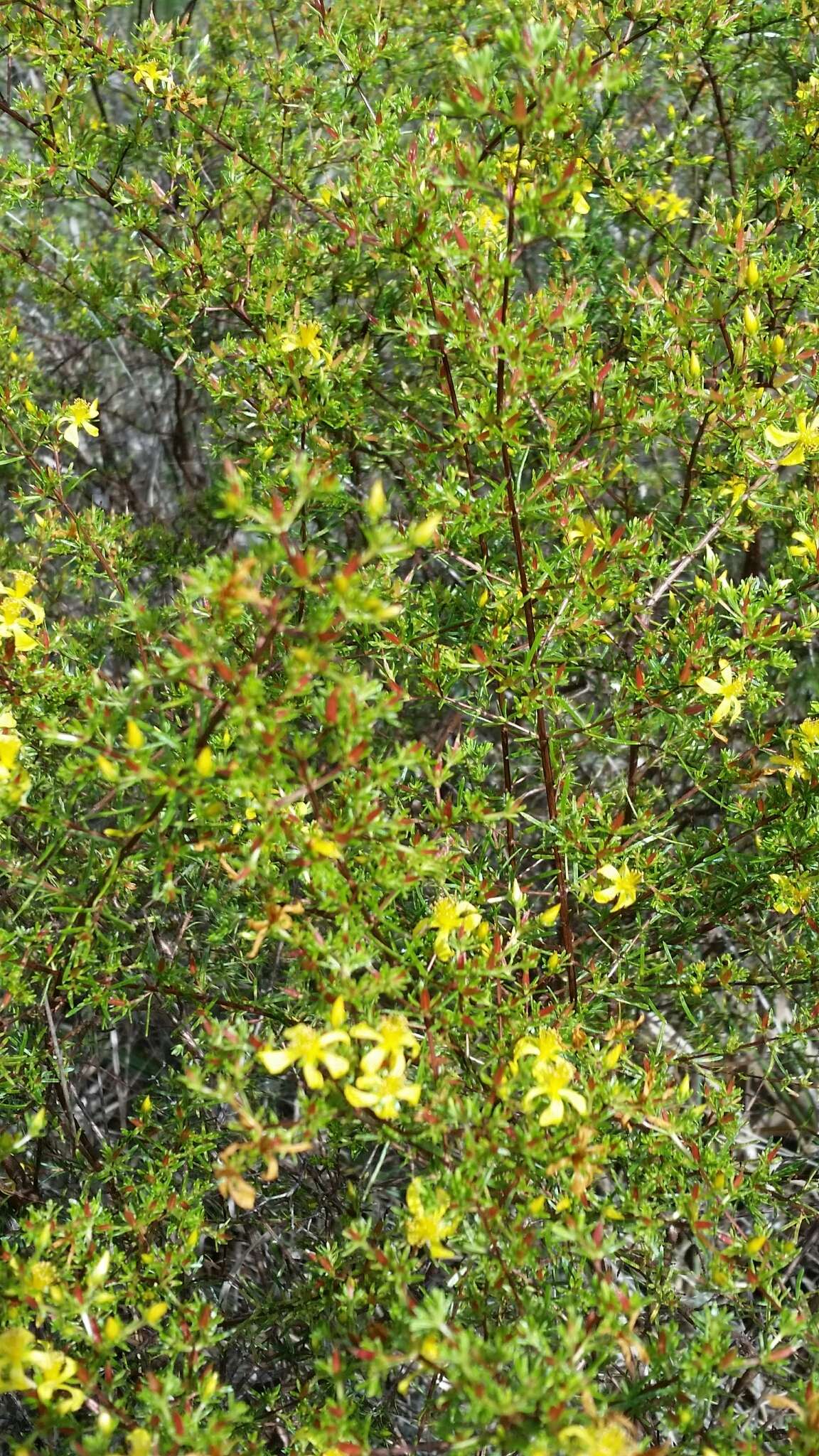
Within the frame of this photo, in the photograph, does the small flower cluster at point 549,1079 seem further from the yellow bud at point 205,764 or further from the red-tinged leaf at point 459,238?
the red-tinged leaf at point 459,238

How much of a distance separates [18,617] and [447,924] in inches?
36.0

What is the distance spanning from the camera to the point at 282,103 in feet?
8.13

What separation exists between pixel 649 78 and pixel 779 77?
2.04 feet

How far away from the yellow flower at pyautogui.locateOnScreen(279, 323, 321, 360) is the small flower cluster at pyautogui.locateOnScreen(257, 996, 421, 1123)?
128cm

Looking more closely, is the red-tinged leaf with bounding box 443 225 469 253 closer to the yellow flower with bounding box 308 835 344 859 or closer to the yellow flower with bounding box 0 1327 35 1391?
the yellow flower with bounding box 308 835 344 859

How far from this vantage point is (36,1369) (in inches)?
53.4

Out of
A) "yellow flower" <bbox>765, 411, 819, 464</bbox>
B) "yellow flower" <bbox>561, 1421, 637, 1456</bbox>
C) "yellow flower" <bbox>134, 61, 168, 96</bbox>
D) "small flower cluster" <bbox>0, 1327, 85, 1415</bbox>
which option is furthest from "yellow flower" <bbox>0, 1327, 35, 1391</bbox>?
"yellow flower" <bbox>134, 61, 168, 96</bbox>

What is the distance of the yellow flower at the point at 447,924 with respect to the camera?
5.09ft

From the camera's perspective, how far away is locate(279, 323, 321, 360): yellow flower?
2.08 meters

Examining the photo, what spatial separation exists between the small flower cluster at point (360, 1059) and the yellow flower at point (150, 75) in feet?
6.25

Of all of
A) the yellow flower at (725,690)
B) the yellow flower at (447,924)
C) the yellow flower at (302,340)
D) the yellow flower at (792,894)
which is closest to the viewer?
the yellow flower at (447,924)

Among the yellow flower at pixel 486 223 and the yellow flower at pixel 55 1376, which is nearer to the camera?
the yellow flower at pixel 55 1376

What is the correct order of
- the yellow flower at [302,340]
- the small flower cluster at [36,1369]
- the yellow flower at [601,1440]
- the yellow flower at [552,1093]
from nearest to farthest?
the yellow flower at [601,1440]
the small flower cluster at [36,1369]
the yellow flower at [552,1093]
the yellow flower at [302,340]

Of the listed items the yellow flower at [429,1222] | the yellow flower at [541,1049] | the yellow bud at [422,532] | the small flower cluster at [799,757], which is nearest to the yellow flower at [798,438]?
the small flower cluster at [799,757]
